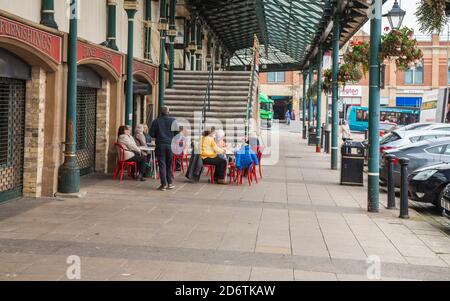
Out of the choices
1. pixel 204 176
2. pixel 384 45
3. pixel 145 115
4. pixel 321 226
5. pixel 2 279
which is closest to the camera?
pixel 2 279

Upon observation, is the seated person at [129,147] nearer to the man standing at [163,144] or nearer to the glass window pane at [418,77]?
the man standing at [163,144]

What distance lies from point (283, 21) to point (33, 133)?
22.2m

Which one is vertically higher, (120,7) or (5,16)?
(120,7)

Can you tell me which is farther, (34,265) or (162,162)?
(162,162)

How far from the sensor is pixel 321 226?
27.5ft

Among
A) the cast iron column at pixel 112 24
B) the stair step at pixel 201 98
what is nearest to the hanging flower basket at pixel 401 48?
the cast iron column at pixel 112 24

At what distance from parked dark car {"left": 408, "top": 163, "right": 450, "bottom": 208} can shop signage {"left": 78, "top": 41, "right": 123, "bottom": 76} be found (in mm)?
7115

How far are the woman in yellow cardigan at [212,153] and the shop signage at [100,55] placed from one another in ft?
9.56

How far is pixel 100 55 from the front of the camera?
12.6 m

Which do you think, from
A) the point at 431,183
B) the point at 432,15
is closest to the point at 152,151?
the point at 431,183

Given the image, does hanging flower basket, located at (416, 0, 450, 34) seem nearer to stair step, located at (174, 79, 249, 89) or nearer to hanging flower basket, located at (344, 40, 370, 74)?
hanging flower basket, located at (344, 40, 370, 74)

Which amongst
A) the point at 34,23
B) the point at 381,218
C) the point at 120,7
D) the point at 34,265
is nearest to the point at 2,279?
the point at 34,265

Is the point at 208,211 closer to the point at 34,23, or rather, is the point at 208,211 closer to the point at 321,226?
the point at 321,226

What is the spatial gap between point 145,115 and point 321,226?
10495 millimetres
